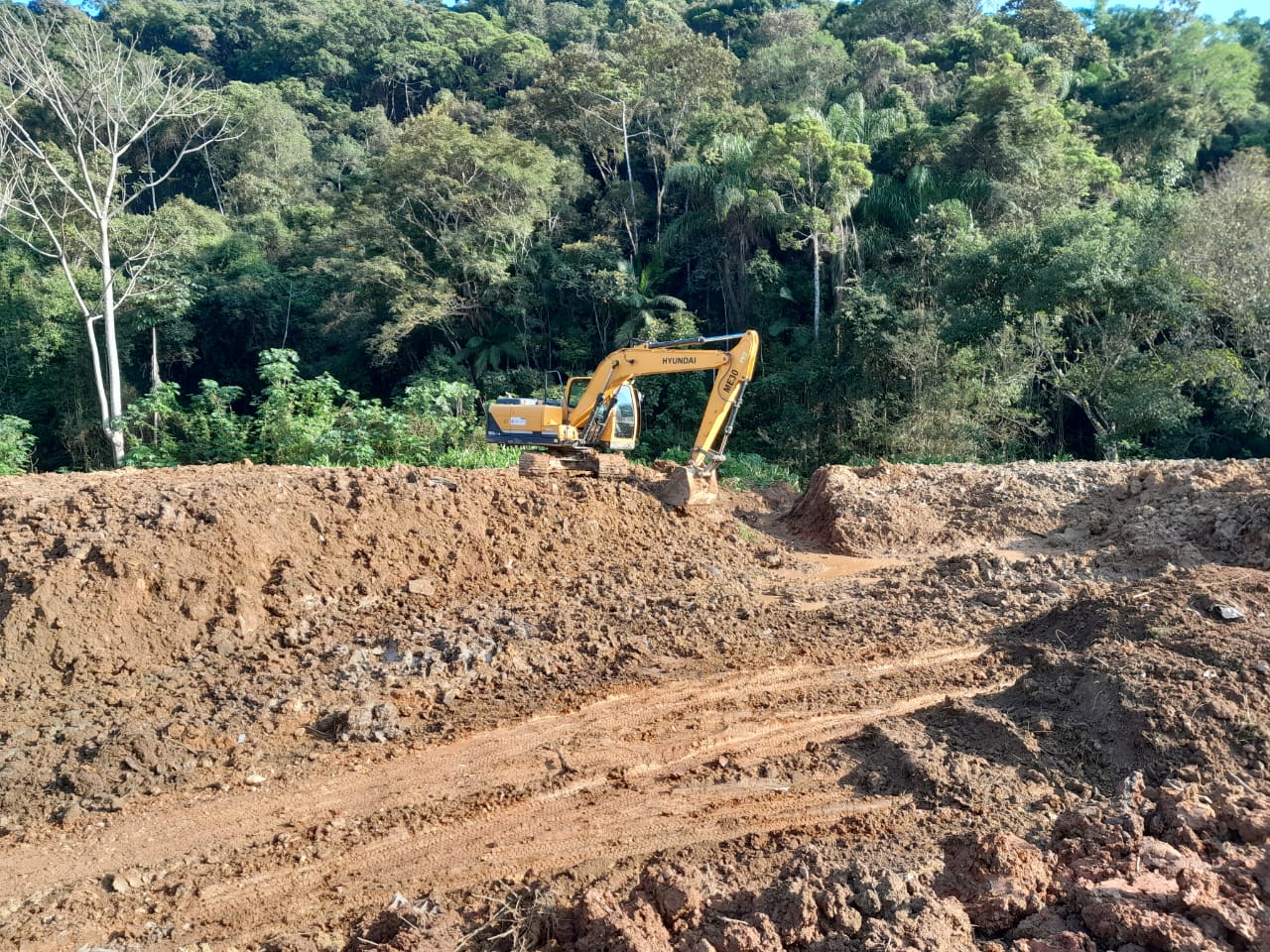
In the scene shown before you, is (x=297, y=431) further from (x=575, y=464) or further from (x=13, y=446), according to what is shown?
(x=13, y=446)

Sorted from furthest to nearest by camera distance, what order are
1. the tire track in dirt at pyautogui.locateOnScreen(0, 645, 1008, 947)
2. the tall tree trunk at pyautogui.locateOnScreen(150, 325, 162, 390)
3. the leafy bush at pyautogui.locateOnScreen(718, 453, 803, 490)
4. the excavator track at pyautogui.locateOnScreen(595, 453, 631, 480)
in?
the tall tree trunk at pyautogui.locateOnScreen(150, 325, 162, 390) → the leafy bush at pyautogui.locateOnScreen(718, 453, 803, 490) → the excavator track at pyautogui.locateOnScreen(595, 453, 631, 480) → the tire track in dirt at pyautogui.locateOnScreen(0, 645, 1008, 947)

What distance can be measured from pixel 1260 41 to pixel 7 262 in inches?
1686

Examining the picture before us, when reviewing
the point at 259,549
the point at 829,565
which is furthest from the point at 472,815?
the point at 829,565

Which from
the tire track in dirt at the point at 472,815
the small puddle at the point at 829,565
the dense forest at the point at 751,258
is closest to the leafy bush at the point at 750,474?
the dense forest at the point at 751,258

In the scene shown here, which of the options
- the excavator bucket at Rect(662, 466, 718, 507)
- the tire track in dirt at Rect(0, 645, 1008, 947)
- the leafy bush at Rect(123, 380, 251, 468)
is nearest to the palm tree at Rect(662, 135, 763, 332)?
the excavator bucket at Rect(662, 466, 718, 507)

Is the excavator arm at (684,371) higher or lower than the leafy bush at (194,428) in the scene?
higher

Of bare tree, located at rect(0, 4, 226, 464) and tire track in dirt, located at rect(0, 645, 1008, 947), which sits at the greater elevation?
bare tree, located at rect(0, 4, 226, 464)

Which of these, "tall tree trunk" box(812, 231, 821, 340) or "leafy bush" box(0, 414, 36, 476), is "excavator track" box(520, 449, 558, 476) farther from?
"tall tree trunk" box(812, 231, 821, 340)

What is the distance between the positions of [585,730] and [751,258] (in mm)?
20067

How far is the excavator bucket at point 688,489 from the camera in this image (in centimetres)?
1030

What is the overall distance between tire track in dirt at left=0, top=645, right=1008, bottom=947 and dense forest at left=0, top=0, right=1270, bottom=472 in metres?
8.61

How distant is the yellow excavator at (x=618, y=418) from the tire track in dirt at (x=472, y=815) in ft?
16.8

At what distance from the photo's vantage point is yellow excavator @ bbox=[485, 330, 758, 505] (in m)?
10.4

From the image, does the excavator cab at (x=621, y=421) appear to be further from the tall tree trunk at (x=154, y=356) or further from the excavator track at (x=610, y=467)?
the tall tree trunk at (x=154, y=356)
